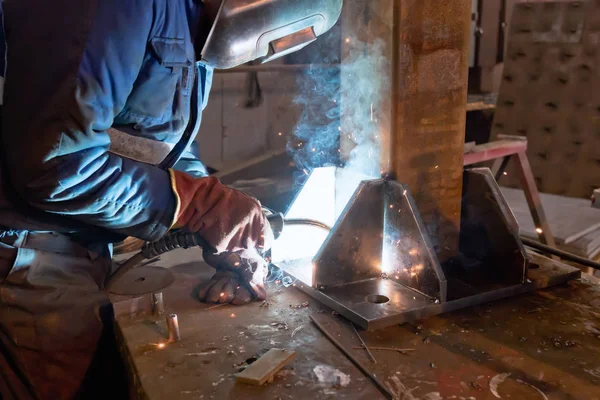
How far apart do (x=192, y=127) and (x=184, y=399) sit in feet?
3.05

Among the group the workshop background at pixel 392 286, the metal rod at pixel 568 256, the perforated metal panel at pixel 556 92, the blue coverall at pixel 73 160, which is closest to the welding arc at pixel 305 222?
the workshop background at pixel 392 286

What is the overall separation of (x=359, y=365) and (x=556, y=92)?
465 centimetres

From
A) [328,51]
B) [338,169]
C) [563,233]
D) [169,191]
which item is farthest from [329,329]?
[328,51]

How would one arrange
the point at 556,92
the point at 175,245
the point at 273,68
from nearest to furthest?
1. the point at 175,245
2. the point at 556,92
3. the point at 273,68

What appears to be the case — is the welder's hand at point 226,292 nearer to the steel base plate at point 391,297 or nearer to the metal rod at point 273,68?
the steel base plate at point 391,297

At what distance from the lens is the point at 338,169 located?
213 centimetres

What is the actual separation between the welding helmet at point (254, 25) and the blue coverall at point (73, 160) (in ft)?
0.23

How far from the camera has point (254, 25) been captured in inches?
63.7

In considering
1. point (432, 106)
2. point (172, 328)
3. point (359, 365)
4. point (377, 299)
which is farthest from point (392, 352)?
point (432, 106)

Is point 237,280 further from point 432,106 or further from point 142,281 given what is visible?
point 432,106

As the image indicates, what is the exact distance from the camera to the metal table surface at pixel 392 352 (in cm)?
124

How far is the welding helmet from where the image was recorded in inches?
62.8

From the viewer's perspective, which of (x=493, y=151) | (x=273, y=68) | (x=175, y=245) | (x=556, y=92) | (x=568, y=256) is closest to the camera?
(x=175, y=245)

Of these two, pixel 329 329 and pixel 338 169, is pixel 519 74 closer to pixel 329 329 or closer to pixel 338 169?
pixel 338 169
